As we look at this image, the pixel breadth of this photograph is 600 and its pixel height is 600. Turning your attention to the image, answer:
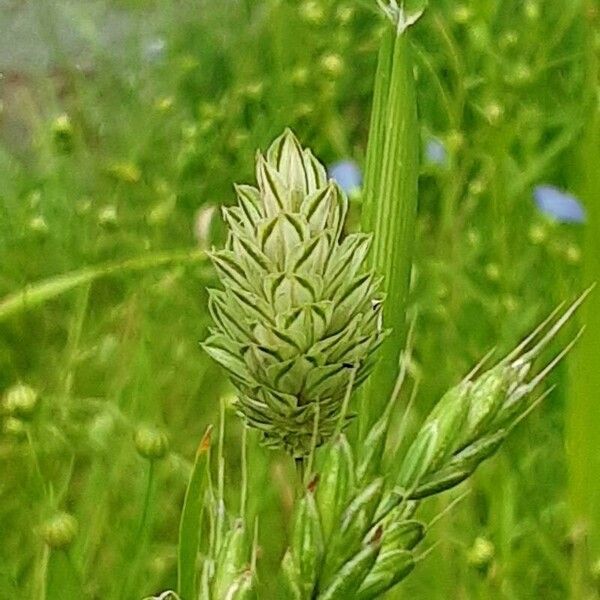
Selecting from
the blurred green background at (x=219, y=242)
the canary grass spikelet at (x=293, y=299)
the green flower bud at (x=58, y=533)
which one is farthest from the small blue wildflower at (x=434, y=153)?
the canary grass spikelet at (x=293, y=299)

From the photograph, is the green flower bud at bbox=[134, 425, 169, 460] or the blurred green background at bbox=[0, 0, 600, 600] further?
the blurred green background at bbox=[0, 0, 600, 600]

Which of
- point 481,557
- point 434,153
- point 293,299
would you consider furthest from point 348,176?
point 293,299

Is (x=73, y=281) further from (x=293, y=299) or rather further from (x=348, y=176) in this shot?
(x=293, y=299)

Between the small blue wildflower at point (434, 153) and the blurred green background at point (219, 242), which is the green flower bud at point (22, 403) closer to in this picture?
the blurred green background at point (219, 242)

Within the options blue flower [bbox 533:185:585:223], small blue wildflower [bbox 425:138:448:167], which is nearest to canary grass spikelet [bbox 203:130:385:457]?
blue flower [bbox 533:185:585:223]

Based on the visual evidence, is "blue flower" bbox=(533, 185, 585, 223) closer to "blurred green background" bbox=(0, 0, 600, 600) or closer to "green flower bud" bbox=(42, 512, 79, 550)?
"blurred green background" bbox=(0, 0, 600, 600)

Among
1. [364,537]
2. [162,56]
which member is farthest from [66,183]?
[364,537]
